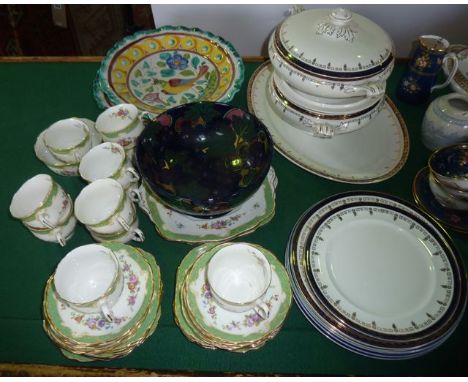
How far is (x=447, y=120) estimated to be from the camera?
92cm

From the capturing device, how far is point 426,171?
95cm

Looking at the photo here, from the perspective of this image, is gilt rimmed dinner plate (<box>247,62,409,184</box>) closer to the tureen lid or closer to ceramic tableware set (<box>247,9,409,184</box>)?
ceramic tableware set (<box>247,9,409,184</box>)

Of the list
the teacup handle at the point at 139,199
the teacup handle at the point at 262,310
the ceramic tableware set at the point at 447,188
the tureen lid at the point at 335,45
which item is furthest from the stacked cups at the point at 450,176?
the teacup handle at the point at 139,199

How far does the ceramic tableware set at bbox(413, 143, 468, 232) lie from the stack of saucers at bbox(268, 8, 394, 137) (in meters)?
0.20

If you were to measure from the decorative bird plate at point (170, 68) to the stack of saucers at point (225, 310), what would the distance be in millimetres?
489

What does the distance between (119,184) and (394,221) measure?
0.60 meters

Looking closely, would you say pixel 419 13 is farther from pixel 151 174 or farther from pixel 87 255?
pixel 87 255

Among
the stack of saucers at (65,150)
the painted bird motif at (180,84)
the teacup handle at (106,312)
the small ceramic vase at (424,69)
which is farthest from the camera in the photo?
the painted bird motif at (180,84)

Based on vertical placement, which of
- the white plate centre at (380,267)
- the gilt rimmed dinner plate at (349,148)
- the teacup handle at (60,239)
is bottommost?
the white plate centre at (380,267)

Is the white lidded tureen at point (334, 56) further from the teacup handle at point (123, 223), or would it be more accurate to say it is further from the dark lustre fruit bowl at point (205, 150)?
the teacup handle at point (123, 223)

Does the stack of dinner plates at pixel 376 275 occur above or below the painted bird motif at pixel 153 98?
below

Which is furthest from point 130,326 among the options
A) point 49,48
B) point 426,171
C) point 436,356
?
point 49,48

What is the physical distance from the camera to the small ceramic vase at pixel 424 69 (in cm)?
99

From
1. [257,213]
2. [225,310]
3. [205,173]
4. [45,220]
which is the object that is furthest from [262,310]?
[45,220]
